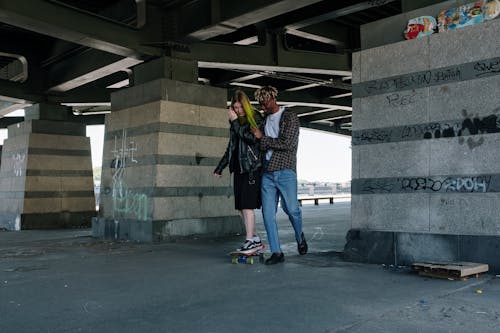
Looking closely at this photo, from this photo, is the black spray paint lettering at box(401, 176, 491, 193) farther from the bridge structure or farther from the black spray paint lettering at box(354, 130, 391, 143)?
the black spray paint lettering at box(354, 130, 391, 143)

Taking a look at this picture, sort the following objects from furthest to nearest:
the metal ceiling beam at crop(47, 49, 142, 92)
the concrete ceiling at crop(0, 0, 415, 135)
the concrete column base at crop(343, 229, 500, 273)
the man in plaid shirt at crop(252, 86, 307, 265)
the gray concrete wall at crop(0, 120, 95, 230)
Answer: the gray concrete wall at crop(0, 120, 95, 230)
the metal ceiling beam at crop(47, 49, 142, 92)
the concrete ceiling at crop(0, 0, 415, 135)
the man in plaid shirt at crop(252, 86, 307, 265)
the concrete column base at crop(343, 229, 500, 273)

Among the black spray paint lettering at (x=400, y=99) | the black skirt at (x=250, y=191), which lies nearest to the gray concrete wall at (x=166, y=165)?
the black skirt at (x=250, y=191)

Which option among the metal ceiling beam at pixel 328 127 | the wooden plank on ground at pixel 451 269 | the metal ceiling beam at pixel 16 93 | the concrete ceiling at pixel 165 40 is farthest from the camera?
the metal ceiling beam at pixel 328 127

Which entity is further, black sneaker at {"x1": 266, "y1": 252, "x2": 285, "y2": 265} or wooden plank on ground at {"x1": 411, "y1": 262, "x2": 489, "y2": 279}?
black sneaker at {"x1": 266, "y1": 252, "x2": 285, "y2": 265}

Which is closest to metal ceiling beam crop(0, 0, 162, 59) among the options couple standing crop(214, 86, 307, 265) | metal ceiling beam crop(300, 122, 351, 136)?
couple standing crop(214, 86, 307, 265)

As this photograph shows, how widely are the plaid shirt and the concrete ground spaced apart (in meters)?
1.32

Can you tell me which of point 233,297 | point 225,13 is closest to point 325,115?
point 225,13

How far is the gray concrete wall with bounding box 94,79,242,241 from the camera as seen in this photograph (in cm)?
994

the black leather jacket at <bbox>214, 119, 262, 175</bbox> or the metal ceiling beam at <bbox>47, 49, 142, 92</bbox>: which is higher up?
the metal ceiling beam at <bbox>47, 49, 142, 92</bbox>

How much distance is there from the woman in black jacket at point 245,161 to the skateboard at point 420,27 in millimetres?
2265

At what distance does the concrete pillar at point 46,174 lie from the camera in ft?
50.4

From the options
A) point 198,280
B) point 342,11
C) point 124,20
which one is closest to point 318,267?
point 198,280

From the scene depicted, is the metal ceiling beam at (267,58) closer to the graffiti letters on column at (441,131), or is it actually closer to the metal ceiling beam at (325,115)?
the graffiti letters on column at (441,131)

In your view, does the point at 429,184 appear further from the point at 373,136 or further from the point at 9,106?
the point at 9,106
